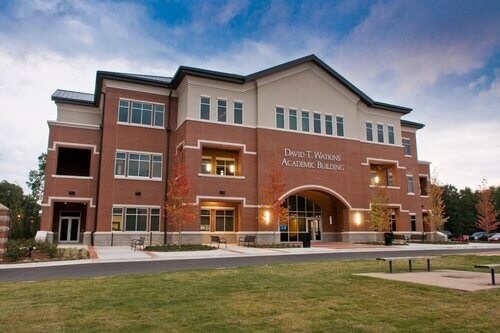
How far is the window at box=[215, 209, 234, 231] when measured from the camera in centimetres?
3222

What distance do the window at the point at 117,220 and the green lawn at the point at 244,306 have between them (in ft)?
64.2

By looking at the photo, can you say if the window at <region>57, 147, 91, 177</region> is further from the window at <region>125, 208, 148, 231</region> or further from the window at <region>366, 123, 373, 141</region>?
the window at <region>366, 123, 373, 141</region>

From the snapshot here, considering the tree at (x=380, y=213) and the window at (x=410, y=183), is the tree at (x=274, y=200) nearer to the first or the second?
the tree at (x=380, y=213)

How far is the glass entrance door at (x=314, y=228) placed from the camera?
1423 inches

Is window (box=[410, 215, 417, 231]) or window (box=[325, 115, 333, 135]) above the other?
window (box=[325, 115, 333, 135])

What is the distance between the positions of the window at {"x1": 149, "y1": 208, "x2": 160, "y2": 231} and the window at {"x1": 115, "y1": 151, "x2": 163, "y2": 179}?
8.99 feet

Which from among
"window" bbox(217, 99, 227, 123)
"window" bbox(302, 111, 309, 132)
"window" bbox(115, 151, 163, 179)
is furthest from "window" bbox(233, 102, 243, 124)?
"window" bbox(115, 151, 163, 179)

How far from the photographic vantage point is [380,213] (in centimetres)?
3419

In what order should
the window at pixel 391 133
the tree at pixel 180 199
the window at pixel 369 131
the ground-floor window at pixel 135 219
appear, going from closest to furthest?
the tree at pixel 180 199
the ground-floor window at pixel 135 219
the window at pixel 369 131
the window at pixel 391 133

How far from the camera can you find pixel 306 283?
33.4 ft

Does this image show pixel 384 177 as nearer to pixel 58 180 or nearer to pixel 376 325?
pixel 58 180

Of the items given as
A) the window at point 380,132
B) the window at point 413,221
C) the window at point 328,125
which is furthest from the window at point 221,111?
the window at point 413,221

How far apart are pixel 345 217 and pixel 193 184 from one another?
47.4ft

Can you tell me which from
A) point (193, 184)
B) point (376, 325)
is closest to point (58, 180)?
point (193, 184)
